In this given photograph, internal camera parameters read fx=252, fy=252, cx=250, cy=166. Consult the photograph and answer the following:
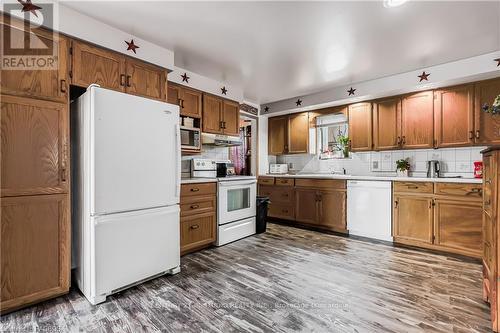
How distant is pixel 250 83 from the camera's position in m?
4.04

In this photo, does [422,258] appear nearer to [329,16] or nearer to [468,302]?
[468,302]

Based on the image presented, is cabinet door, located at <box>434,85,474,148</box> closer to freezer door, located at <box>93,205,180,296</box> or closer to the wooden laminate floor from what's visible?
the wooden laminate floor

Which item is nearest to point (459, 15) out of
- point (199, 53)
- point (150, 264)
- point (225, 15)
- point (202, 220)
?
point (225, 15)

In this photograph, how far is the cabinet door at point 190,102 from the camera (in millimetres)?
3422

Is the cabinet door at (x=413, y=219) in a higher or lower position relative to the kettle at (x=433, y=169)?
lower

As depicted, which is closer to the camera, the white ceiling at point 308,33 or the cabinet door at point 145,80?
the white ceiling at point 308,33

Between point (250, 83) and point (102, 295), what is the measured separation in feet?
10.9

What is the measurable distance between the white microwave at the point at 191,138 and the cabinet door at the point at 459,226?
3.24 m

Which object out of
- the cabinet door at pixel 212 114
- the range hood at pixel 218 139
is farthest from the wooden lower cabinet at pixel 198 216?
the cabinet door at pixel 212 114

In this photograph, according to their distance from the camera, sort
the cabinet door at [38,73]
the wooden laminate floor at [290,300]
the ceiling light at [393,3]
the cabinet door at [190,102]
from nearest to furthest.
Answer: the wooden laminate floor at [290,300], the cabinet door at [38,73], the ceiling light at [393,3], the cabinet door at [190,102]

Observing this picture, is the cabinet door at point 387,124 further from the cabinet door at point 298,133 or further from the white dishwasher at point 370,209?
the cabinet door at point 298,133

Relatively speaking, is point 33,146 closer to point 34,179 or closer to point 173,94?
point 34,179

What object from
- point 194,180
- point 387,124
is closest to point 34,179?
point 194,180

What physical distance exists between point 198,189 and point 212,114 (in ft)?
4.16
